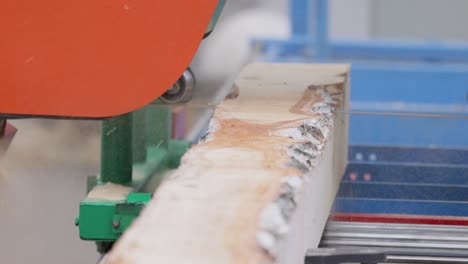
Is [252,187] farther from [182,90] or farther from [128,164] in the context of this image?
[128,164]

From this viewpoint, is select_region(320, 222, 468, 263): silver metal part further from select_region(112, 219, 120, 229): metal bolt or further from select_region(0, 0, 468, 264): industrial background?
select_region(0, 0, 468, 264): industrial background

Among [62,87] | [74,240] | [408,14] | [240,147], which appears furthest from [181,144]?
[408,14]

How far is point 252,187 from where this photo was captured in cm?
145

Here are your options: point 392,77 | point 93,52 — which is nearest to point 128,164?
point 93,52

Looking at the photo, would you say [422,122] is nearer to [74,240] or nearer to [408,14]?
[74,240]

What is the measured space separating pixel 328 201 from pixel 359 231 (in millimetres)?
147

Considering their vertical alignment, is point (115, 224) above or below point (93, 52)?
below

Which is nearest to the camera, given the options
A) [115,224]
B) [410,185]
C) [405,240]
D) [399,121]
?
[405,240]

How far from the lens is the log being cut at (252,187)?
125 cm

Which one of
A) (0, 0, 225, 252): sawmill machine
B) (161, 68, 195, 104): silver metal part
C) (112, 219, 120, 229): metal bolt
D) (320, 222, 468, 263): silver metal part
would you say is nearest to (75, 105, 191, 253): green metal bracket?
(112, 219, 120, 229): metal bolt

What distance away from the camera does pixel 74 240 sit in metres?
2.45

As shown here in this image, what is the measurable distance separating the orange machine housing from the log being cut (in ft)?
0.59

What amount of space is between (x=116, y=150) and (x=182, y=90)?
0.23m

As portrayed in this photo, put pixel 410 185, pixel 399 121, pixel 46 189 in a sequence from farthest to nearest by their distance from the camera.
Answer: pixel 399 121 < pixel 46 189 < pixel 410 185
